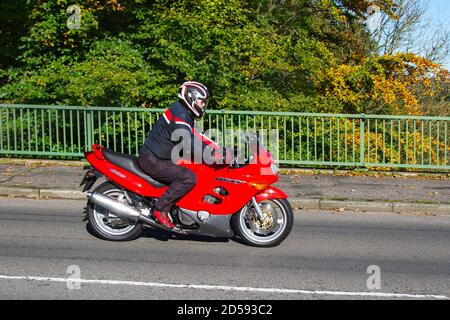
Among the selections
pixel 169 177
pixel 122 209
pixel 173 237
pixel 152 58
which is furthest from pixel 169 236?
pixel 152 58

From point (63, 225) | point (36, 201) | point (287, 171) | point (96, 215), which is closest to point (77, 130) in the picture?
point (36, 201)

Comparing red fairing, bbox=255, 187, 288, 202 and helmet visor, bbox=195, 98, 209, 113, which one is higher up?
helmet visor, bbox=195, 98, 209, 113

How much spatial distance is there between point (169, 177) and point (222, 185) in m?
0.60

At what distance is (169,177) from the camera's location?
25.8 ft

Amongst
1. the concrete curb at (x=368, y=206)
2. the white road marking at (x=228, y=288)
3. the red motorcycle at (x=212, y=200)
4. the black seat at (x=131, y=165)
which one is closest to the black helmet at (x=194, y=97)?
the red motorcycle at (x=212, y=200)

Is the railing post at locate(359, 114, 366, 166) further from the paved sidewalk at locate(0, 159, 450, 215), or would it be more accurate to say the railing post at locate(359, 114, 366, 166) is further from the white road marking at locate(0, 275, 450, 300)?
the white road marking at locate(0, 275, 450, 300)

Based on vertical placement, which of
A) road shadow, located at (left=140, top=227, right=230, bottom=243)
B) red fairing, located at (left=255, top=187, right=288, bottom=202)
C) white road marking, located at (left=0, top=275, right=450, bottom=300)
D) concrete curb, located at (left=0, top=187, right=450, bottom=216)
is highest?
red fairing, located at (left=255, top=187, right=288, bottom=202)

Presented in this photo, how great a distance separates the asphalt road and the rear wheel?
124mm

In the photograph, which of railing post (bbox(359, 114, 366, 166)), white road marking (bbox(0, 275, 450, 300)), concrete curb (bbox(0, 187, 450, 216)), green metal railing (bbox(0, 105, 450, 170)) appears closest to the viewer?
white road marking (bbox(0, 275, 450, 300))

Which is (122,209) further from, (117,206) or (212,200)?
(212,200)

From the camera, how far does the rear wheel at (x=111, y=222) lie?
8227 mm

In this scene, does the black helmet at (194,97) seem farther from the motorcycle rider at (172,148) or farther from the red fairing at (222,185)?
the red fairing at (222,185)

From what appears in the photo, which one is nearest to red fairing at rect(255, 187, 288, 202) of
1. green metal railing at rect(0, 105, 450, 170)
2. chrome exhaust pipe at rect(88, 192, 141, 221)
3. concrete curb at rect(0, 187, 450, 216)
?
chrome exhaust pipe at rect(88, 192, 141, 221)

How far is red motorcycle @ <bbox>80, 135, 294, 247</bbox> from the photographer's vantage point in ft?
25.7
